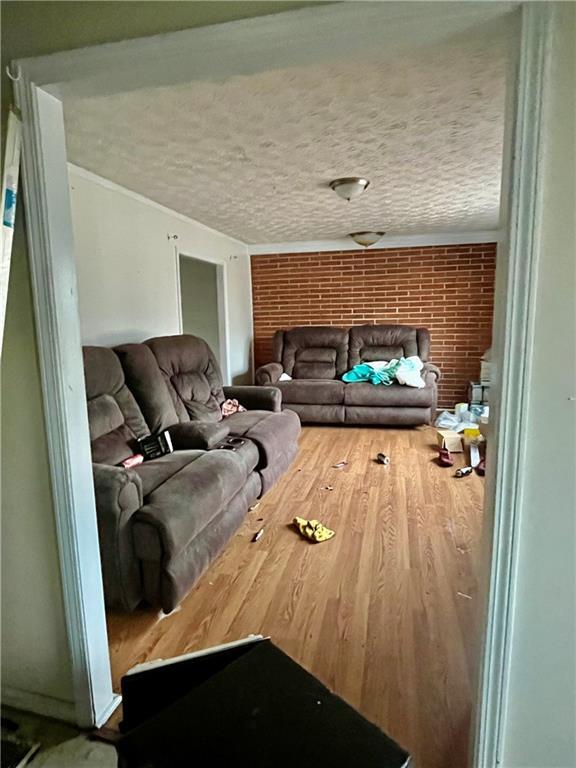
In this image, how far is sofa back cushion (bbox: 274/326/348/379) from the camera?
524 centimetres

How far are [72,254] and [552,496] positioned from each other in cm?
134

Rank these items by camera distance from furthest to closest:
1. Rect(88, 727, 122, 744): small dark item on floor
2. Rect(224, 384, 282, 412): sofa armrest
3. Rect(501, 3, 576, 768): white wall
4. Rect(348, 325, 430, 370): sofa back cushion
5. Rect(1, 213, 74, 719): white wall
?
Rect(348, 325, 430, 370): sofa back cushion → Rect(224, 384, 282, 412): sofa armrest → Rect(88, 727, 122, 744): small dark item on floor → Rect(1, 213, 74, 719): white wall → Rect(501, 3, 576, 768): white wall

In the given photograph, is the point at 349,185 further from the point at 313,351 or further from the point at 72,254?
the point at 313,351

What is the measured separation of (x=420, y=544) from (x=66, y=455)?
1.89 metres

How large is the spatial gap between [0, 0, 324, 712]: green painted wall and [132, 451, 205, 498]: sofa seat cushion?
0.66 metres

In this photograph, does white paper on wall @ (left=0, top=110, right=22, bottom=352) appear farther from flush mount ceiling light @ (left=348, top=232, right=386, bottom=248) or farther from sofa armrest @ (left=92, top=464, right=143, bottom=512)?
flush mount ceiling light @ (left=348, top=232, right=386, bottom=248)

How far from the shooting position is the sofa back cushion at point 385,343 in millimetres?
5102

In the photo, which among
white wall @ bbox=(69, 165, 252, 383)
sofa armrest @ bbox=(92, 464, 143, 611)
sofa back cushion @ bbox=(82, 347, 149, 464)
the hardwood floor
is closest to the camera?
the hardwood floor

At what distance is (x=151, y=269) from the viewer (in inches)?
140

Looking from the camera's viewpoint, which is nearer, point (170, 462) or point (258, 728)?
point (258, 728)

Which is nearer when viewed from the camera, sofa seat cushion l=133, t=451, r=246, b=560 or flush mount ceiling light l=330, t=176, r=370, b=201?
sofa seat cushion l=133, t=451, r=246, b=560

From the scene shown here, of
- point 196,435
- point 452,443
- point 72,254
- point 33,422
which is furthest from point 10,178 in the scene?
point 452,443

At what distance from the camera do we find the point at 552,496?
0.96 meters

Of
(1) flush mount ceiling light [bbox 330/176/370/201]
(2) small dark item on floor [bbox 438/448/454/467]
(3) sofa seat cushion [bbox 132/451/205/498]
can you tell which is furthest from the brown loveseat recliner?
(3) sofa seat cushion [bbox 132/451/205/498]
